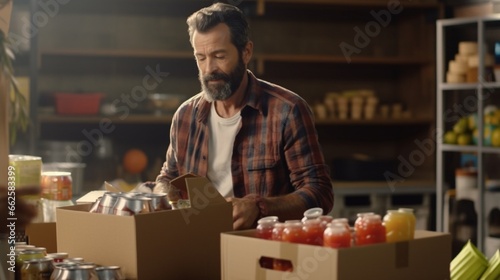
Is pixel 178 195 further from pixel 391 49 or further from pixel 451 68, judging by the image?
pixel 391 49

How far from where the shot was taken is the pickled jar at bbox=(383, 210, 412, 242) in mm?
1511

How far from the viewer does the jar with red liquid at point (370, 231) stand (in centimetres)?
148

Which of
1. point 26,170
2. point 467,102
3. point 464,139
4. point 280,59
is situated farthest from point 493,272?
point 467,102

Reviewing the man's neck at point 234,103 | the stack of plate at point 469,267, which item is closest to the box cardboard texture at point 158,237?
the stack of plate at point 469,267

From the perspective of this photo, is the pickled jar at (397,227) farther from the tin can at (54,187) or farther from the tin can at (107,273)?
the tin can at (54,187)

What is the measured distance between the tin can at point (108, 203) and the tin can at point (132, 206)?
1.0 inches

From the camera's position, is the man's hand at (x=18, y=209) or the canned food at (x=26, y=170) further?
the canned food at (x=26, y=170)

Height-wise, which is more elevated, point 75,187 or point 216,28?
point 216,28

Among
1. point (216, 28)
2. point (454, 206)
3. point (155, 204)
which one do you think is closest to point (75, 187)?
point (216, 28)

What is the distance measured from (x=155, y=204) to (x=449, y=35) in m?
4.32

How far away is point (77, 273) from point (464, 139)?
389cm

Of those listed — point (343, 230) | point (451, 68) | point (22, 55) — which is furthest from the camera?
point (451, 68)

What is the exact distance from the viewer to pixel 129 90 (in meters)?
5.18

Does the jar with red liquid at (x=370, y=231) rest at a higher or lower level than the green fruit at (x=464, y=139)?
lower
